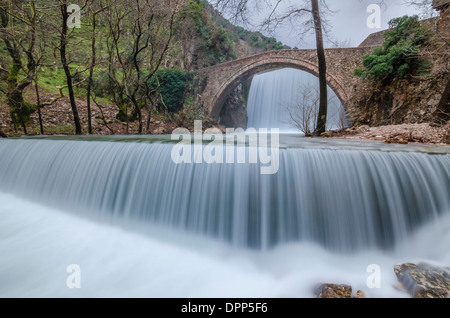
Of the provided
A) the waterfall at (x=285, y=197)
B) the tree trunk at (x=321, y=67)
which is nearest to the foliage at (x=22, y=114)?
the waterfall at (x=285, y=197)

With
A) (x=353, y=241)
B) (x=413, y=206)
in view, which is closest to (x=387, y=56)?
(x=413, y=206)

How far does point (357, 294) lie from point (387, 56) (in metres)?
8.96

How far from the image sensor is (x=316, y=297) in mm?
1967

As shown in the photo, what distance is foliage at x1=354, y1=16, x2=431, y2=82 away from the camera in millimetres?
7270

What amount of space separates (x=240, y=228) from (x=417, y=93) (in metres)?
8.35

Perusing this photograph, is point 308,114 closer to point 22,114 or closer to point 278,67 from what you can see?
point 278,67

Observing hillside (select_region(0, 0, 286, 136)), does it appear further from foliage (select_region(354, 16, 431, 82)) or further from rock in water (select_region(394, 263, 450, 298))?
rock in water (select_region(394, 263, 450, 298))

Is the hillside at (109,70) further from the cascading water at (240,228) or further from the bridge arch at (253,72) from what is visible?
the cascading water at (240,228)

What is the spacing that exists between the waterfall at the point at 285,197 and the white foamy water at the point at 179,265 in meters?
0.17

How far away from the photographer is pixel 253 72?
626 inches

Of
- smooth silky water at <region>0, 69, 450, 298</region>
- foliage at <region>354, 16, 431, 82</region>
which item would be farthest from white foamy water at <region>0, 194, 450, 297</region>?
foliage at <region>354, 16, 431, 82</region>

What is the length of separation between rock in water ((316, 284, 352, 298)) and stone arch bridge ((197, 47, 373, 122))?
1144 cm

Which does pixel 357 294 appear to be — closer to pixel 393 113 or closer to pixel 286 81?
pixel 393 113

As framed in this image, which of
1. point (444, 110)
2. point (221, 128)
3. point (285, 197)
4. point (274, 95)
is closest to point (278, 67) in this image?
point (274, 95)
